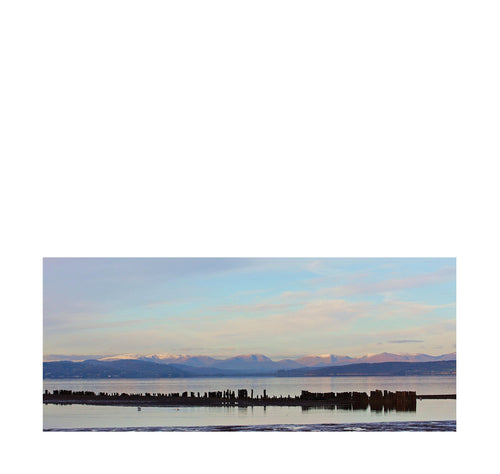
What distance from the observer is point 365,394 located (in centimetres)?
1605

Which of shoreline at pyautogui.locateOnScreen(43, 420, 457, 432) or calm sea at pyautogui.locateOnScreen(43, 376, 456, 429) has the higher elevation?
calm sea at pyautogui.locateOnScreen(43, 376, 456, 429)

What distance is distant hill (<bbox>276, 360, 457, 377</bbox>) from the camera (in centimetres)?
1588

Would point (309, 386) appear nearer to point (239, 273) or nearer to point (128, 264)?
point (239, 273)

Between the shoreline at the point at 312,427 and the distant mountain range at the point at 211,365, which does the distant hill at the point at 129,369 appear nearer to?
the distant mountain range at the point at 211,365

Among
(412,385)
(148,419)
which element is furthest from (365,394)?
(148,419)

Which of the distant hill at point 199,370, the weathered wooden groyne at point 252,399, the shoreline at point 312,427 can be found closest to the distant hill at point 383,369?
the distant hill at point 199,370

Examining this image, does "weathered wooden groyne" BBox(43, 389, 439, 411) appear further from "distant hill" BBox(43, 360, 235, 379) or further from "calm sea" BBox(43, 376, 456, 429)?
"distant hill" BBox(43, 360, 235, 379)

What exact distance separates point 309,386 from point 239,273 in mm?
2017

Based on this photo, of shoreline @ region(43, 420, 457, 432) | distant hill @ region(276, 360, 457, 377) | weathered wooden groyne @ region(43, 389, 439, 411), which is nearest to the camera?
shoreline @ region(43, 420, 457, 432)

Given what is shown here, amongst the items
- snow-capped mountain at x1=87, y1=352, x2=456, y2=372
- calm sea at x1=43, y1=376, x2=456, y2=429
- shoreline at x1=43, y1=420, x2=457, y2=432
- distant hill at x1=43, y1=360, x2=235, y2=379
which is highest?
snow-capped mountain at x1=87, y1=352, x2=456, y2=372

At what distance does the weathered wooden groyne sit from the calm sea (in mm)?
69

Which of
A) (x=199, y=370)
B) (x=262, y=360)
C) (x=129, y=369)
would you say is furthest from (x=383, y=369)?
(x=129, y=369)

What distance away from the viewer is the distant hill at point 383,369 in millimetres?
15875

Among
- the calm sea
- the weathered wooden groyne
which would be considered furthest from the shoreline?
the weathered wooden groyne
